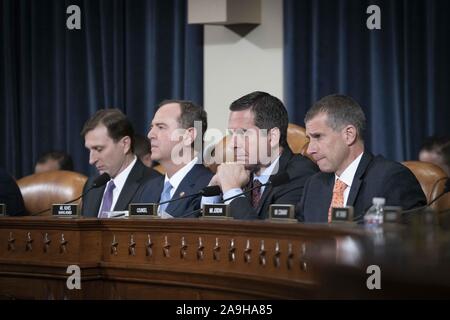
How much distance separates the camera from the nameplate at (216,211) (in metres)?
4.04

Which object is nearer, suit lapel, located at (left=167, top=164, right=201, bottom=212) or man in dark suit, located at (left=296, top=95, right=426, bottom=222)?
man in dark suit, located at (left=296, top=95, right=426, bottom=222)

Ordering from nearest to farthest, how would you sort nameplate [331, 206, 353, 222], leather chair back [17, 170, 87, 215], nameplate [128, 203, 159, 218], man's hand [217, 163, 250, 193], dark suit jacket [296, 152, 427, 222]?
nameplate [331, 206, 353, 222] < dark suit jacket [296, 152, 427, 222] < nameplate [128, 203, 159, 218] < man's hand [217, 163, 250, 193] < leather chair back [17, 170, 87, 215]

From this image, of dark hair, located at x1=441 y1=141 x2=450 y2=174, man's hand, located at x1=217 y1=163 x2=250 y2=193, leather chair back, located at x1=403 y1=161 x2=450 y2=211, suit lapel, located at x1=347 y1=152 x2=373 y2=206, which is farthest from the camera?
dark hair, located at x1=441 y1=141 x2=450 y2=174

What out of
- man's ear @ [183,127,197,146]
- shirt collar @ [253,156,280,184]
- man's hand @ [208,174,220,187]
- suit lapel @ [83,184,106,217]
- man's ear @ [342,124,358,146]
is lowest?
suit lapel @ [83,184,106,217]

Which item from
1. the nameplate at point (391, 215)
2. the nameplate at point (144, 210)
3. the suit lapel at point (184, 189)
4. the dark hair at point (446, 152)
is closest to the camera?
the nameplate at point (391, 215)

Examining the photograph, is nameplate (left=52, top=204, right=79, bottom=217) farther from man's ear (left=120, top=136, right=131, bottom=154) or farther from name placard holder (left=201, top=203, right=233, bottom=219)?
man's ear (left=120, top=136, right=131, bottom=154)

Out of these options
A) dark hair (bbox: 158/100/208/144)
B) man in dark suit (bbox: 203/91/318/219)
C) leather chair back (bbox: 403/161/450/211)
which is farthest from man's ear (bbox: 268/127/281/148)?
leather chair back (bbox: 403/161/450/211)

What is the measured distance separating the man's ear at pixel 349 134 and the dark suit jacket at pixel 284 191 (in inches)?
16.2

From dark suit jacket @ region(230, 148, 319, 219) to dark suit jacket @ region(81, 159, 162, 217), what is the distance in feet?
2.71

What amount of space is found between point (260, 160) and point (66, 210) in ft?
3.10

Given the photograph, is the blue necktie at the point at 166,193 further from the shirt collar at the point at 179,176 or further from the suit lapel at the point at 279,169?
the suit lapel at the point at 279,169

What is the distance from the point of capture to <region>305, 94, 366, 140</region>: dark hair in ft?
14.0

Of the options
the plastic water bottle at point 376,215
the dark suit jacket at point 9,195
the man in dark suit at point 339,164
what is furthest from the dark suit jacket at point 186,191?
the plastic water bottle at point 376,215
